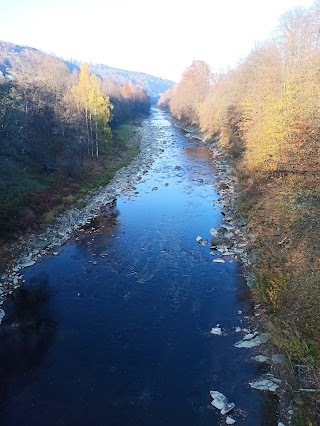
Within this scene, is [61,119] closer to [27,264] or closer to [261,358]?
[27,264]

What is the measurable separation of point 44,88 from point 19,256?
30.6 meters

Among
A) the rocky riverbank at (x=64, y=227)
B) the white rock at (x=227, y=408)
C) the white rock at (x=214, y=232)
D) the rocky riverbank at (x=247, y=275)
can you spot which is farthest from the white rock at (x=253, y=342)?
the rocky riverbank at (x=64, y=227)

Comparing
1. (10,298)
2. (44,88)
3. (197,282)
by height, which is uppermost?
(44,88)

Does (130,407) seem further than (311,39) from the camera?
No

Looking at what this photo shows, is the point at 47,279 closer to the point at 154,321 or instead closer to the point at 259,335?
the point at 154,321

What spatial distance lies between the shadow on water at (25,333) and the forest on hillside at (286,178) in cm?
1011

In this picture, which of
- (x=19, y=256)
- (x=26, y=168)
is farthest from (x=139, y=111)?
(x=19, y=256)

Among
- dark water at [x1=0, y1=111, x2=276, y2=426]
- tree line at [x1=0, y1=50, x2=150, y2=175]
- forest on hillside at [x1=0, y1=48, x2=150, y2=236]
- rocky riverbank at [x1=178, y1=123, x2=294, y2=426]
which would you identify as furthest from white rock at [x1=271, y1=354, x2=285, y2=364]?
tree line at [x1=0, y1=50, x2=150, y2=175]

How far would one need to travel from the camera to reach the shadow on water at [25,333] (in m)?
14.0

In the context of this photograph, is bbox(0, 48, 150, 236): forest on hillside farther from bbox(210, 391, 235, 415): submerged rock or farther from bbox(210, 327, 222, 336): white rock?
bbox(210, 391, 235, 415): submerged rock

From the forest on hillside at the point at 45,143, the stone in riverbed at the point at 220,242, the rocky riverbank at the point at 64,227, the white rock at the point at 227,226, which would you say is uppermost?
the forest on hillside at the point at 45,143

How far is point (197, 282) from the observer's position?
64.7 ft

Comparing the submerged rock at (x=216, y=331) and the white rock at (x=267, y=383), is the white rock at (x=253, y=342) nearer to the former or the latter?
the submerged rock at (x=216, y=331)

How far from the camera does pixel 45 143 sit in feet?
135
